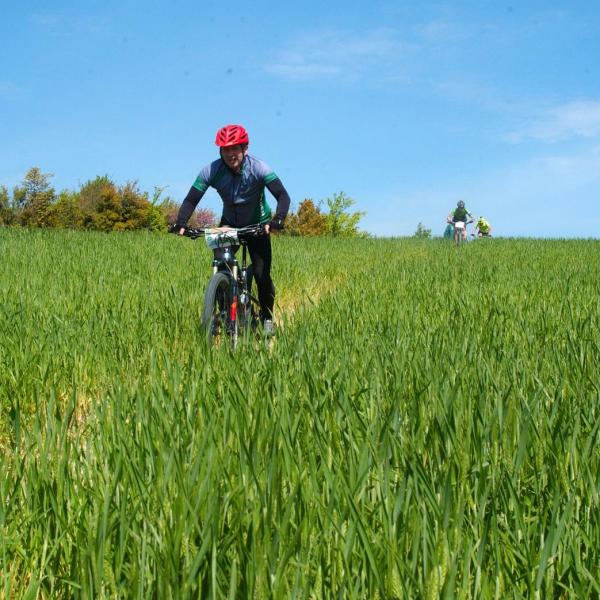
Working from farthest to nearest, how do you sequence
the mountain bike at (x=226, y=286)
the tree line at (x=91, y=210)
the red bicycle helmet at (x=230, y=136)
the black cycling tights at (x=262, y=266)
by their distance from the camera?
the tree line at (x=91, y=210)
the black cycling tights at (x=262, y=266)
the red bicycle helmet at (x=230, y=136)
the mountain bike at (x=226, y=286)

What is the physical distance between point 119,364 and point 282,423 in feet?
9.37

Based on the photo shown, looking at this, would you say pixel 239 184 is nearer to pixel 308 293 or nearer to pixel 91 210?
pixel 308 293

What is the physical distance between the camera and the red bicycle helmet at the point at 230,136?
589cm

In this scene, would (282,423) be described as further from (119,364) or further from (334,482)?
(119,364)

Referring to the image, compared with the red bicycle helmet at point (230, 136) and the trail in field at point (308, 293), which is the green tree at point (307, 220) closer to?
the trail in field at point (308, 293)

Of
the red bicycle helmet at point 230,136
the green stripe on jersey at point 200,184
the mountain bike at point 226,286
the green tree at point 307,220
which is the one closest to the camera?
the mountain bike at point 226,286

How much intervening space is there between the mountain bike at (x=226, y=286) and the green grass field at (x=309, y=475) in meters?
0.94

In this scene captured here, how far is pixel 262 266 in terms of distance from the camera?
6.77 metres

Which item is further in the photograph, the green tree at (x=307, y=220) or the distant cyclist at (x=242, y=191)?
the green tree at (x=307, y=220)

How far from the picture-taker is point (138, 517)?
73.6 inches

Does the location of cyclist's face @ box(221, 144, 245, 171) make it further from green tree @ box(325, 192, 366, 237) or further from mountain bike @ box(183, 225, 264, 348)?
green tree @ box(325, 192, 366, 237)

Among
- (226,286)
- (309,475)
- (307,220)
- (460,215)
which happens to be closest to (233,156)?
(226,286)

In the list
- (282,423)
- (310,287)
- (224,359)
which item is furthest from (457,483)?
(310,287)

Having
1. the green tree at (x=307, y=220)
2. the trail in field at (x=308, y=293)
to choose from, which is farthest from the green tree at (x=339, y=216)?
the trail in field at (x=308, y=293)
